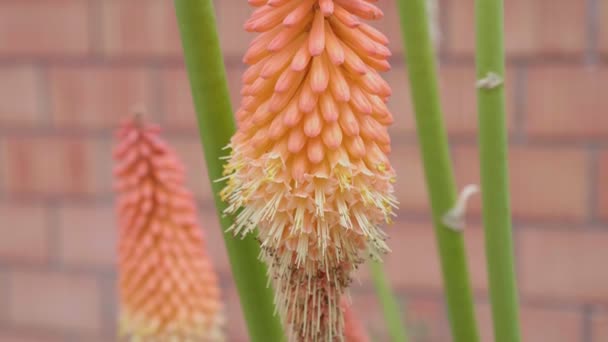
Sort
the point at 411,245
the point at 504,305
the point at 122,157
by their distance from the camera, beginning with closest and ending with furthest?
the point at 504,305
the point at 122,157
the point at 411,245

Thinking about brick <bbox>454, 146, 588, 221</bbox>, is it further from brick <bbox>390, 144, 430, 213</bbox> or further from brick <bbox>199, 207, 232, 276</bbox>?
brick <bbox>199, 207, 232, 276</bbox>

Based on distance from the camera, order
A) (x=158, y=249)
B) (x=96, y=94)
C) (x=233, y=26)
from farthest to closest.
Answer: (x=96, y=94)
(x=233, y=26)
(x=158, y=249)

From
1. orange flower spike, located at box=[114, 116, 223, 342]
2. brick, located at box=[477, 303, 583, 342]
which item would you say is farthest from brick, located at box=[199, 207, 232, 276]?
orange flower spike, located at box=[114, 116, 223, 342]

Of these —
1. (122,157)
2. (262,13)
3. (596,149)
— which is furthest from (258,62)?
(596,149)

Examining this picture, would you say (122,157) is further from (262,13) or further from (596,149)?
(596,149)

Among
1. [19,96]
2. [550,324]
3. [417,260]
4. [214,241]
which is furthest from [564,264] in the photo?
[19,96]

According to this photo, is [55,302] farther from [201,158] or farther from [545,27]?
[545,27]

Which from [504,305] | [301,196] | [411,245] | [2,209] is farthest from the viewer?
[2,209]
